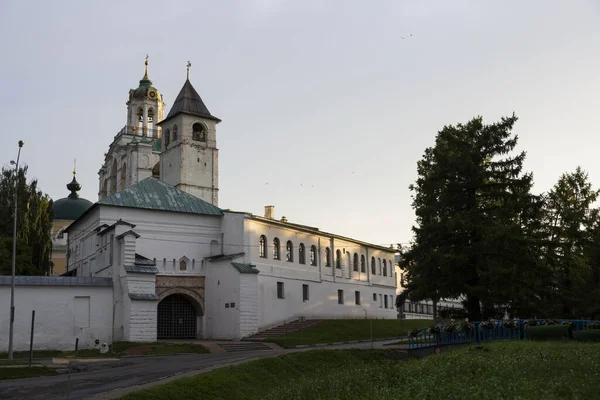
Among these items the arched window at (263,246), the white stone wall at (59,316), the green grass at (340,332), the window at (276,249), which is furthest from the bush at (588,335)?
the window at (276,249)

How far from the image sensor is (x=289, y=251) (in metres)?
53.1

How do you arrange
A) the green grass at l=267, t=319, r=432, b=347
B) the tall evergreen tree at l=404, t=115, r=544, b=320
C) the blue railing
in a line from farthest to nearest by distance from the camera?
the green grass at l=267, t=319, r=432, b=347 → the tall evergreen tree at l=404, t=115, r=544, b=320 → the blue railing

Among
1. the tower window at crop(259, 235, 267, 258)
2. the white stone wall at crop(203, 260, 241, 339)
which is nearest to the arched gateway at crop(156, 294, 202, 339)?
the white stone wall at crop(203, 260, 241, 339)

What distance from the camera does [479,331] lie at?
29656 mm

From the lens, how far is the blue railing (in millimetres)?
28109

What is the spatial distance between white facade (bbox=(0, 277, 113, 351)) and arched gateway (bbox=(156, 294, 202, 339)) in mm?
5507

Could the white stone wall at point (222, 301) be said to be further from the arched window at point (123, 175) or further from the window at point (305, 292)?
the arched window at point (123, 175)

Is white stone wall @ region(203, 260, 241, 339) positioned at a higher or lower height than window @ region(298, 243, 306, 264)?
lower

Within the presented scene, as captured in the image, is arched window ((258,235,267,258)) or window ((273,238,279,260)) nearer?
arched window ((258,235,267,258))

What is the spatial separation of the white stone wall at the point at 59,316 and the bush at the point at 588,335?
1002 inches

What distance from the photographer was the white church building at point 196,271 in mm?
40469

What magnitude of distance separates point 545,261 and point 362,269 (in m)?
28.0

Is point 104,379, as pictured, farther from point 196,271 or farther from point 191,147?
point 191,147

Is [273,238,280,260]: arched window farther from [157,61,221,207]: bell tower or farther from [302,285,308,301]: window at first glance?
[157,61,221,207]: bell tower
